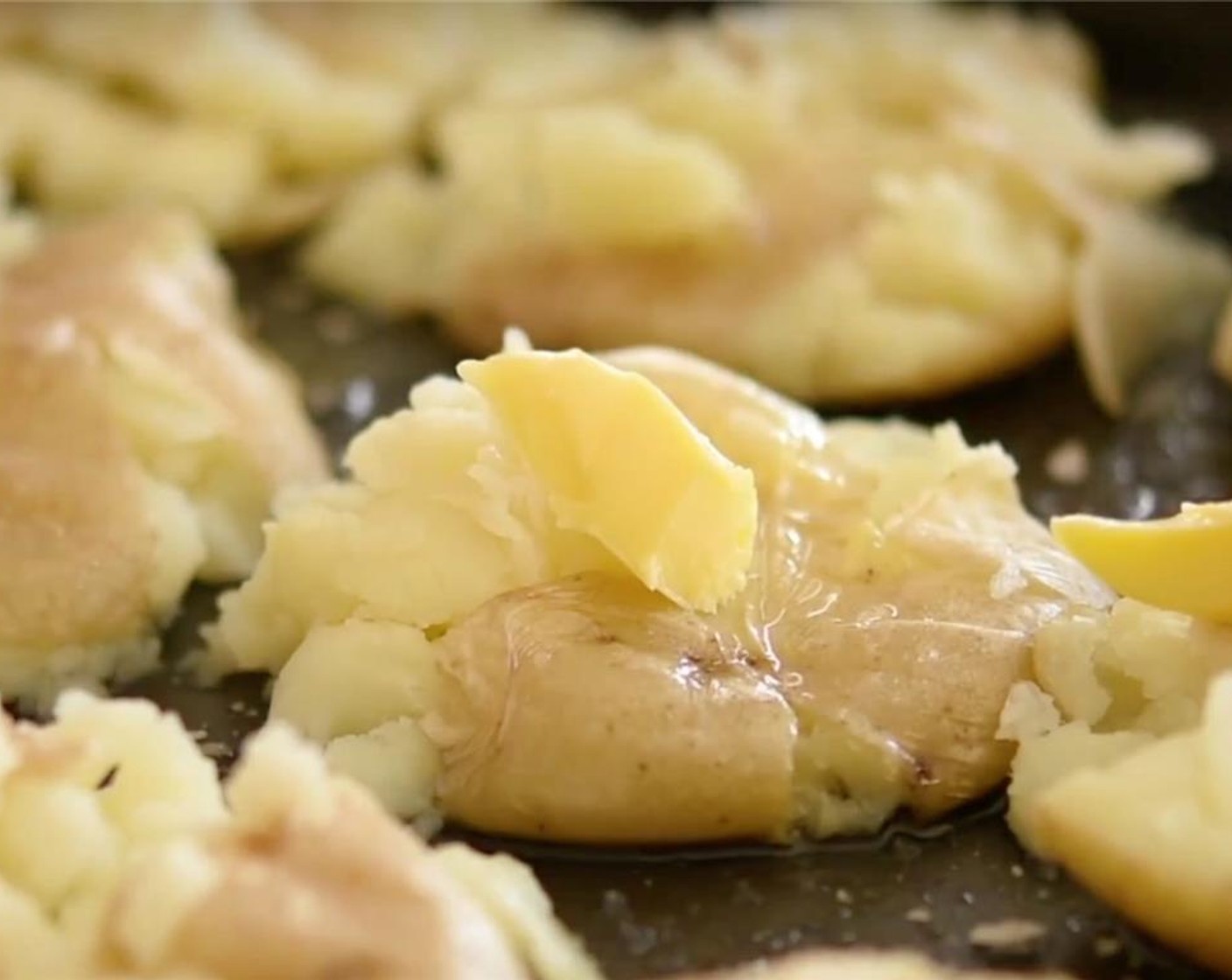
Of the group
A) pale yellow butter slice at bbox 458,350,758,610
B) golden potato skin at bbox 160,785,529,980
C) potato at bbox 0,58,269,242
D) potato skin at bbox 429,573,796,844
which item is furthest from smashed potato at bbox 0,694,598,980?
potato at bbox 0,58,269,242

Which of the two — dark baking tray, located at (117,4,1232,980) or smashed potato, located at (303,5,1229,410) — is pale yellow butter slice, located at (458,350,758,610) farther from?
smashed potato, located at (303,5,1229,410)

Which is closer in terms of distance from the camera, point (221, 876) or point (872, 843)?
point (221, 876)

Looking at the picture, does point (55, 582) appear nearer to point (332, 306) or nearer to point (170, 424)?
point (170, 424)

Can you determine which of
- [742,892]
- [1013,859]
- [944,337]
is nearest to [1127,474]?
[944,337]

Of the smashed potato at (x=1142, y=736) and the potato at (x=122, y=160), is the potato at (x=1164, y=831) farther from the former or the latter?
the potato at (x=122, y=160)

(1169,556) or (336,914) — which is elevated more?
→ (1169,556)

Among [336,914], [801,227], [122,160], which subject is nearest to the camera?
[336,914]

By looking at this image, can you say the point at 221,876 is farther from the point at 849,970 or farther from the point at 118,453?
the point at 118,453

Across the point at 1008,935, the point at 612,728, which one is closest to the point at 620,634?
the point at 612,728
